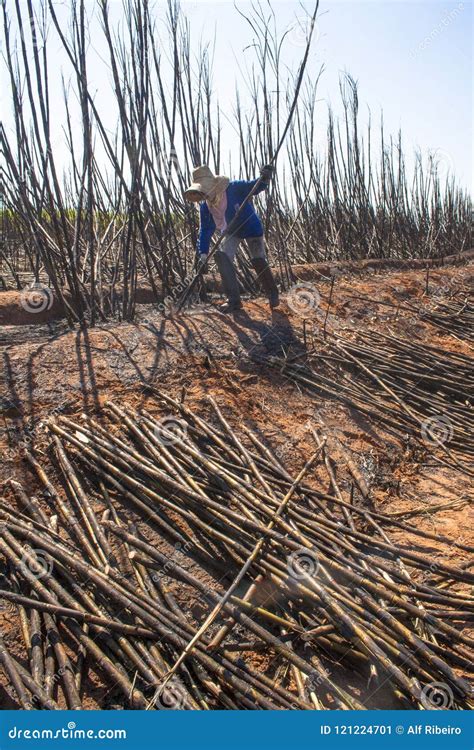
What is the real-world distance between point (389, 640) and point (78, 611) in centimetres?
71

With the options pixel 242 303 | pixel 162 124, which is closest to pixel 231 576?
pixel 242 303

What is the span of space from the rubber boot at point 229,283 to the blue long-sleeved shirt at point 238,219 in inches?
4.8

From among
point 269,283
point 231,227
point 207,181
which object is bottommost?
point 269,283

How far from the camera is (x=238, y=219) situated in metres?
3.64

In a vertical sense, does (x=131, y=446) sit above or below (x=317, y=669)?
above

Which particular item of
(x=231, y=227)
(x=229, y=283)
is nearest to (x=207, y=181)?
(x=231, y=227)

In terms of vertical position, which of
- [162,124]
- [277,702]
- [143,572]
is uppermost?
[162,124]

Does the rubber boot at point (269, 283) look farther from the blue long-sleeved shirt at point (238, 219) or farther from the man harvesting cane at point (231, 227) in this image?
the blue long-sleeved shirt at point (238, 219)

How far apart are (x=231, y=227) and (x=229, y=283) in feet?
1.09

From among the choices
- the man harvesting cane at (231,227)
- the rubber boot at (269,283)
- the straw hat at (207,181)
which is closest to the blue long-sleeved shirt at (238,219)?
the man harvesting cane at (231,227)

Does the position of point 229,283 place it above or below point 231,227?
below

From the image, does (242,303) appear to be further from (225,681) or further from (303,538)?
(225,681)

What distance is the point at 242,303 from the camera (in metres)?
3.68

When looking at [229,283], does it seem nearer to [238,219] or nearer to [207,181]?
[238,219]
